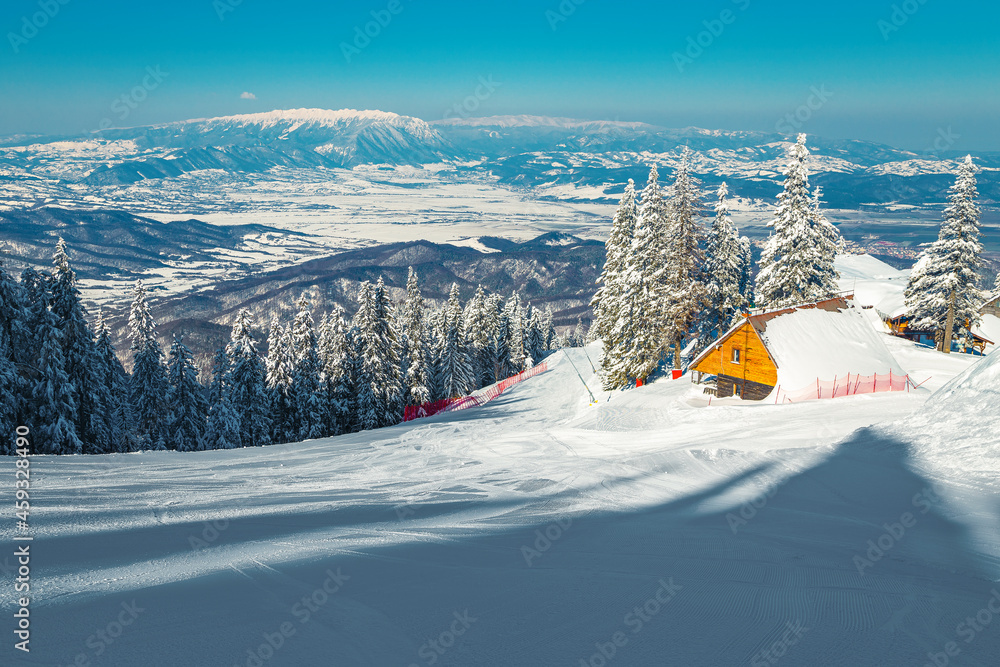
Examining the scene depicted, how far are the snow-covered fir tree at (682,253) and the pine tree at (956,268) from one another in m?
15.4

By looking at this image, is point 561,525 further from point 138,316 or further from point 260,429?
point 138,316

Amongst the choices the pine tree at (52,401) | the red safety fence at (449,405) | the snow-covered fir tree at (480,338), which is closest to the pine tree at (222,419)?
the pine tree at (52,401)

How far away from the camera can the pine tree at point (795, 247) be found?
113 ft

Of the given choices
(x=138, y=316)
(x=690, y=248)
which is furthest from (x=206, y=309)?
(x=690, y=248)

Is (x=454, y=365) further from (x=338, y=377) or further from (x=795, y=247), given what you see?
(x=795, y=247)

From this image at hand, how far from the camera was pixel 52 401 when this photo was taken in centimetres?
2389

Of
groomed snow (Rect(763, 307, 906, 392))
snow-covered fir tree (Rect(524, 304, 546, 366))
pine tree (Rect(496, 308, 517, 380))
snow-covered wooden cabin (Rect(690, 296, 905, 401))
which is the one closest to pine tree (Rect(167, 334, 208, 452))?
snow-covered wooden cabin (Rect(690, 296, 905, 401))

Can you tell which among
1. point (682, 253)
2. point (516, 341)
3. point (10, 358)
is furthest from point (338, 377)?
point (516, 341)

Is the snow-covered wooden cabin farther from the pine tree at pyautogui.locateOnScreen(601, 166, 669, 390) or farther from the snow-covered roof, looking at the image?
the pine tree at pyautogui.locateOnScreen(601, 166, 669, 390)

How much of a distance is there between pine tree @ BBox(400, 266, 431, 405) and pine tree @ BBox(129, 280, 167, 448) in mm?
16354

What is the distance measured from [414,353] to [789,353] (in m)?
26.4

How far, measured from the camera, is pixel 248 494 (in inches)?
450

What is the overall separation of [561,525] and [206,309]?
692ft

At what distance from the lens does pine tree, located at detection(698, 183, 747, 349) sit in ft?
116
